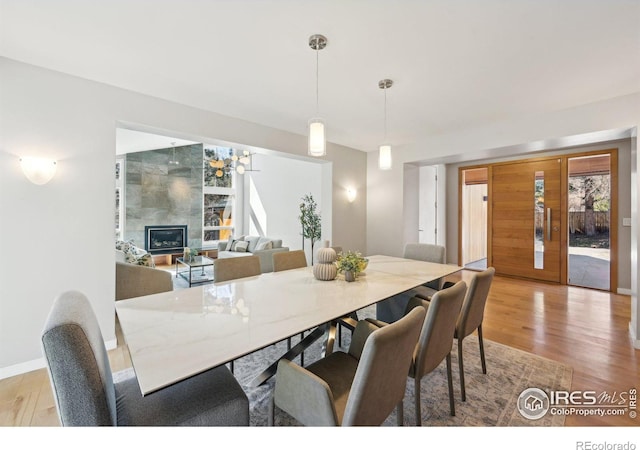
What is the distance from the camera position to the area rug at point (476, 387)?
168 cm

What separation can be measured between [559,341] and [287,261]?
9.14 ft

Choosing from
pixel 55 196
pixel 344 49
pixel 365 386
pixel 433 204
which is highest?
pixel 344 49

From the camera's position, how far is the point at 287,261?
280 centimetres

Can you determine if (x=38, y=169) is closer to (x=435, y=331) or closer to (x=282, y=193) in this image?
(x=435, y=331)

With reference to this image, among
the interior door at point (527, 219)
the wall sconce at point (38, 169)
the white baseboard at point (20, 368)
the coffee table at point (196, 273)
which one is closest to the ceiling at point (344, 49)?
the wall sconce at point (38, 169)

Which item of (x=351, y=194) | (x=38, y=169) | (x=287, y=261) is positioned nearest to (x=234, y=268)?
(x=287, y=261)

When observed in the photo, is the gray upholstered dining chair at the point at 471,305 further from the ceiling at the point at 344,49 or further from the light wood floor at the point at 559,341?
the ceiling at the point at 344,49

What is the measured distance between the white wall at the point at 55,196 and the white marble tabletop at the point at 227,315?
133 centimetres

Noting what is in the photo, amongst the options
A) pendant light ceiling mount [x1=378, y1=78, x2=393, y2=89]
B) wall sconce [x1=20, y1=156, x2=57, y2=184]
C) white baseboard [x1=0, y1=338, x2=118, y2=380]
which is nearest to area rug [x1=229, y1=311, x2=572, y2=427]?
white baseboard [x1=0, y1=338, x2=118, y2=380]

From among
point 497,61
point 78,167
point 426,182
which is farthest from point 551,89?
point 78,167

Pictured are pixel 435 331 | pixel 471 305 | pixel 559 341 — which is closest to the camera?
→ pixel 435 331

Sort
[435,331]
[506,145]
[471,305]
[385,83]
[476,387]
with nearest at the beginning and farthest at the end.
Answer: [435,331] → [471,305] → [476,387] → [385,83] → [506,145]

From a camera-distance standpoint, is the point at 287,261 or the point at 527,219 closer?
the point at 287,261

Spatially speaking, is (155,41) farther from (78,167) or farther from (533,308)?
(533,308)
